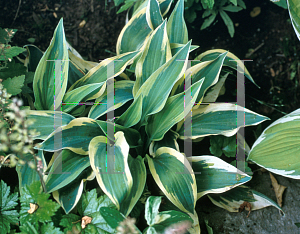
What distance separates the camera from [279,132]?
1033 mm

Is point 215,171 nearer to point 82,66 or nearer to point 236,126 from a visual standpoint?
point 236,126

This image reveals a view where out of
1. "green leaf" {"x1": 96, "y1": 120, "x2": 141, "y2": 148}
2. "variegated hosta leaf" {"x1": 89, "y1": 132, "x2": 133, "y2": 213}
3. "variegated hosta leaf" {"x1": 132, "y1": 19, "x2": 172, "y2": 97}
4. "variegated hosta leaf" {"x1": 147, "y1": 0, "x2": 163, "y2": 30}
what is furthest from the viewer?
"variegated hosta leaf" {"x1": 147, "y1": 0, "x2": 163, "y2": 30}

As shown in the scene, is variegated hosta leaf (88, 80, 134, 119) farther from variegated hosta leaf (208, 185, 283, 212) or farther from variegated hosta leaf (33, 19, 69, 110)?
variegated hosta leaf (208, 185, 283, 212)

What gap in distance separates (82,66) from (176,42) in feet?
1.63

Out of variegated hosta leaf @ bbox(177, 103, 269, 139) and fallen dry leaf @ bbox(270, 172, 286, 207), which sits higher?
variegated hosta leaf @ bbox(177, 103, 269, 139)

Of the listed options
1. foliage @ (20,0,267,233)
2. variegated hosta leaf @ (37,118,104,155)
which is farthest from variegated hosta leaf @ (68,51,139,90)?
variegated hosta leaf @ (37,118,104,155)

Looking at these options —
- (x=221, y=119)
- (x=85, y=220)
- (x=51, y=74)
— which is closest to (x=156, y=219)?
(x=85, y=220)

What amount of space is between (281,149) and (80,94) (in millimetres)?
877

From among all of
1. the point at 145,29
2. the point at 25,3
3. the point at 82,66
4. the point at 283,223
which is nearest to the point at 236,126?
the point at 283,223

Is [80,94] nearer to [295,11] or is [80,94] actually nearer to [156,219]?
[156,219]

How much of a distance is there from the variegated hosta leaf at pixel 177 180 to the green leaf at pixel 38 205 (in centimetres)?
40

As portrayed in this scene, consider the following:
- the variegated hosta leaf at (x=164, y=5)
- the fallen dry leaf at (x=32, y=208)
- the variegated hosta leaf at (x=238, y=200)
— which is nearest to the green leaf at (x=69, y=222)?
the fallen dry leaf at (x=32, y=208)

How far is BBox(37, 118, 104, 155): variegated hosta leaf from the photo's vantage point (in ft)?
3.01

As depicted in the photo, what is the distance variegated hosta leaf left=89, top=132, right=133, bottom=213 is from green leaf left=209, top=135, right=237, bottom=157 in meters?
0.50
